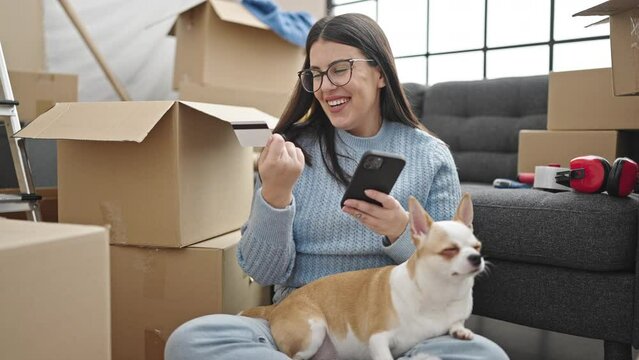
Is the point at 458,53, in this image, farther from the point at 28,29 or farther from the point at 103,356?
the point at 103,356

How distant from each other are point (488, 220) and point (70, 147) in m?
0.99

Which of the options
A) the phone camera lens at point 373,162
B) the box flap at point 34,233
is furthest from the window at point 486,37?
the box flap at point 34,233

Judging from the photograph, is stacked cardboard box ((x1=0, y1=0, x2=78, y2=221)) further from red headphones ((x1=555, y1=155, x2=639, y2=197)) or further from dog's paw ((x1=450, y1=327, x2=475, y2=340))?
red headphones ((x1=555, y1=155, x2=639, y2=197))

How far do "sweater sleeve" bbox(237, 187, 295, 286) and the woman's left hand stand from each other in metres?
0.13

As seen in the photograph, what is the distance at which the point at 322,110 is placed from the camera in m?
1.16

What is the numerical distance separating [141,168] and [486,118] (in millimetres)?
1459

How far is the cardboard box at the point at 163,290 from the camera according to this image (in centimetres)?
113

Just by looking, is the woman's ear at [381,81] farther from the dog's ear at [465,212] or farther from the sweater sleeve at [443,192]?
the dog's ear at [465,212]

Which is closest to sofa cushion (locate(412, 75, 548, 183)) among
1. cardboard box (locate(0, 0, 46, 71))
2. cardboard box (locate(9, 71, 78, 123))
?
cardboard box (locate(9, 71, 78, 123))

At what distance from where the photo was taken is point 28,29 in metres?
→ 2.07

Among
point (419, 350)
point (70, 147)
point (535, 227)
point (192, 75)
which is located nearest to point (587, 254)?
point (535, 227)

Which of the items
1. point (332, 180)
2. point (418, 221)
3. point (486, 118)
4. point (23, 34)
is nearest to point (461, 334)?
point (418, 221)

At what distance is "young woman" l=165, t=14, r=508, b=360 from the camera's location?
0.89 metres

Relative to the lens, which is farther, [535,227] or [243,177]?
[243,177]
